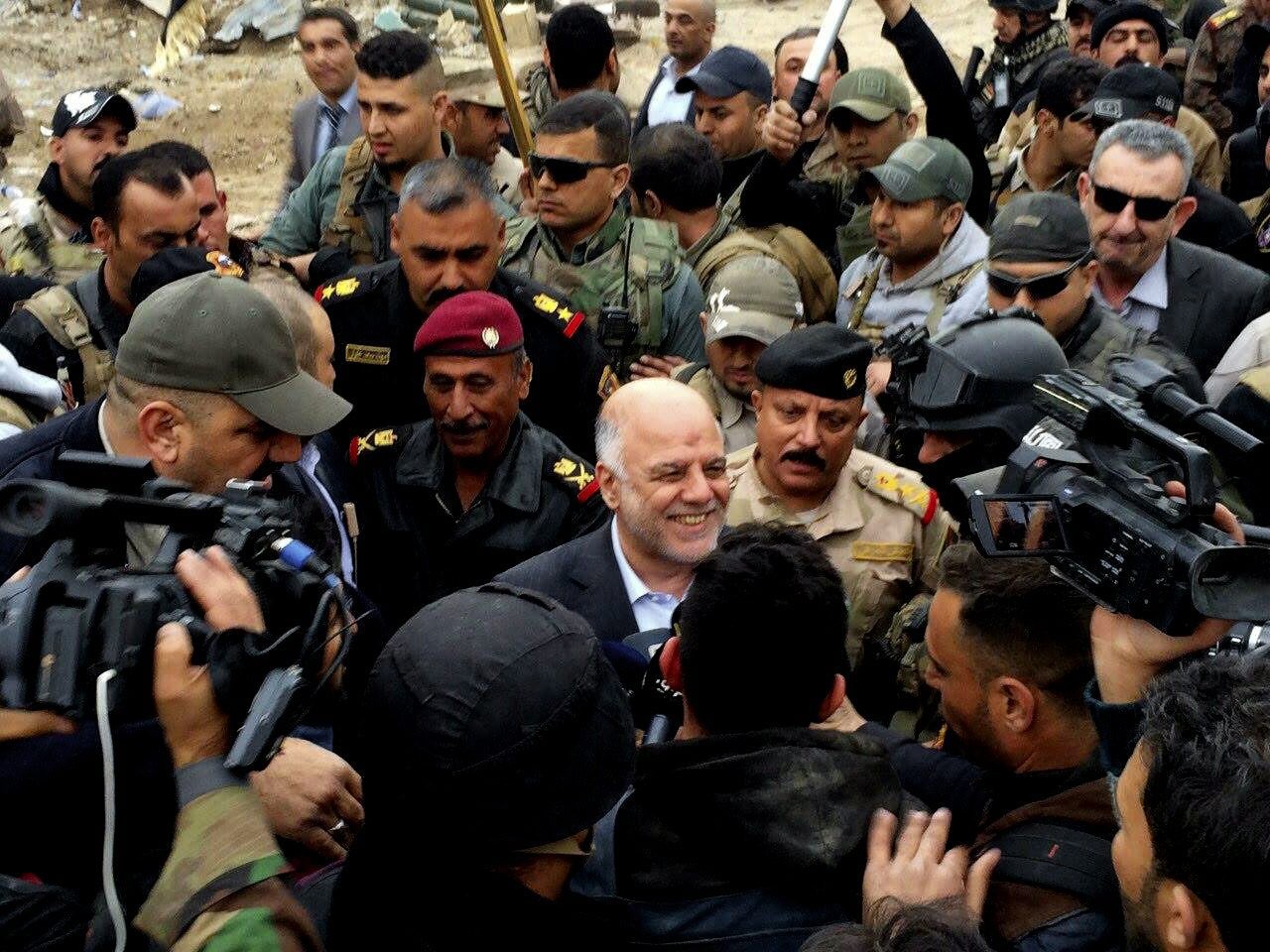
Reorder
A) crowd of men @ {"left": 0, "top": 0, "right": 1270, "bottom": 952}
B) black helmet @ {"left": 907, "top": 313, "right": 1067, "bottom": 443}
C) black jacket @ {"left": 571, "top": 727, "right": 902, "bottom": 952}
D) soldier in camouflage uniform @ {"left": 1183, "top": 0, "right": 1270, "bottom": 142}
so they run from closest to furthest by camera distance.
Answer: crowd of men @ {"left": 0, "top": 0, "right": 1270, "bottom": 952} → black jacket @ {"left": 571, "top": 727, "right": 902, "bottom": 952} → black helmet @ {"left": 907, "top": 313, "right": 1067, "bottom": 443} → soldier in camouflage uniform @ {"left": 1183, "top": 0, "right": 1270, "bottom": 142}

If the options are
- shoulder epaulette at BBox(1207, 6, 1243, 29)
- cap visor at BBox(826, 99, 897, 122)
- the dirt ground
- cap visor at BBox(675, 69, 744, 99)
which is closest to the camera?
cap visor at BBox(826, 99, 897, 122)

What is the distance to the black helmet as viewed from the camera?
11.8 ft

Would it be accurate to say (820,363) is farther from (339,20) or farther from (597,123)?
(339,20)

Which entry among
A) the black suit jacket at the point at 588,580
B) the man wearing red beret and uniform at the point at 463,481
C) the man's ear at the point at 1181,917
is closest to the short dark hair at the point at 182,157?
the man wearing red beret and uniform at the point at 463,481

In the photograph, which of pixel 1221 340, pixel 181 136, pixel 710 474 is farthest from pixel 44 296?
pixel 181 136

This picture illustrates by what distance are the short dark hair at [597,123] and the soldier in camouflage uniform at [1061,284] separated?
64.9 inches

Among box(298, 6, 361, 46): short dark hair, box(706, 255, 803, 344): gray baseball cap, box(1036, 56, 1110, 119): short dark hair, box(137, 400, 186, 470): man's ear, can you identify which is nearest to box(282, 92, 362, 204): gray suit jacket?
box(298, 6, 361, 46): short dark hair

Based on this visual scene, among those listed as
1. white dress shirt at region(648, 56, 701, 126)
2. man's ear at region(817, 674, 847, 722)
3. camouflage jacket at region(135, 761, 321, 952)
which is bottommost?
white dress shirt at region(648, 56, 701, 126)

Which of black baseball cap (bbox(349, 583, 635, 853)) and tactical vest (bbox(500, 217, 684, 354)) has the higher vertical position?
black baseball cap (bbox(349, 583, 635, 853))

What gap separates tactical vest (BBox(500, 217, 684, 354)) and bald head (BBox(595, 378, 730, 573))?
1406 mm

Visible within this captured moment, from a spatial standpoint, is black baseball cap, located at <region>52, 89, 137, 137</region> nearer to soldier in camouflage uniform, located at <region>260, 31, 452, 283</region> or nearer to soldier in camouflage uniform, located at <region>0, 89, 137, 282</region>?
soldier in camouflage uniform, located at <region>0, 89, 137, 282</region>

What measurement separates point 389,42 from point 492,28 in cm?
79

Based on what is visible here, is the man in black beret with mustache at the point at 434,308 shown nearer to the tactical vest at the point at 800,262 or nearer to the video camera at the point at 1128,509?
the tactical vest at the point at 800,262

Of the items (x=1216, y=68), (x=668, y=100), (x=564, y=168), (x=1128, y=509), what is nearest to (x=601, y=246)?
(x=564, y=168)
